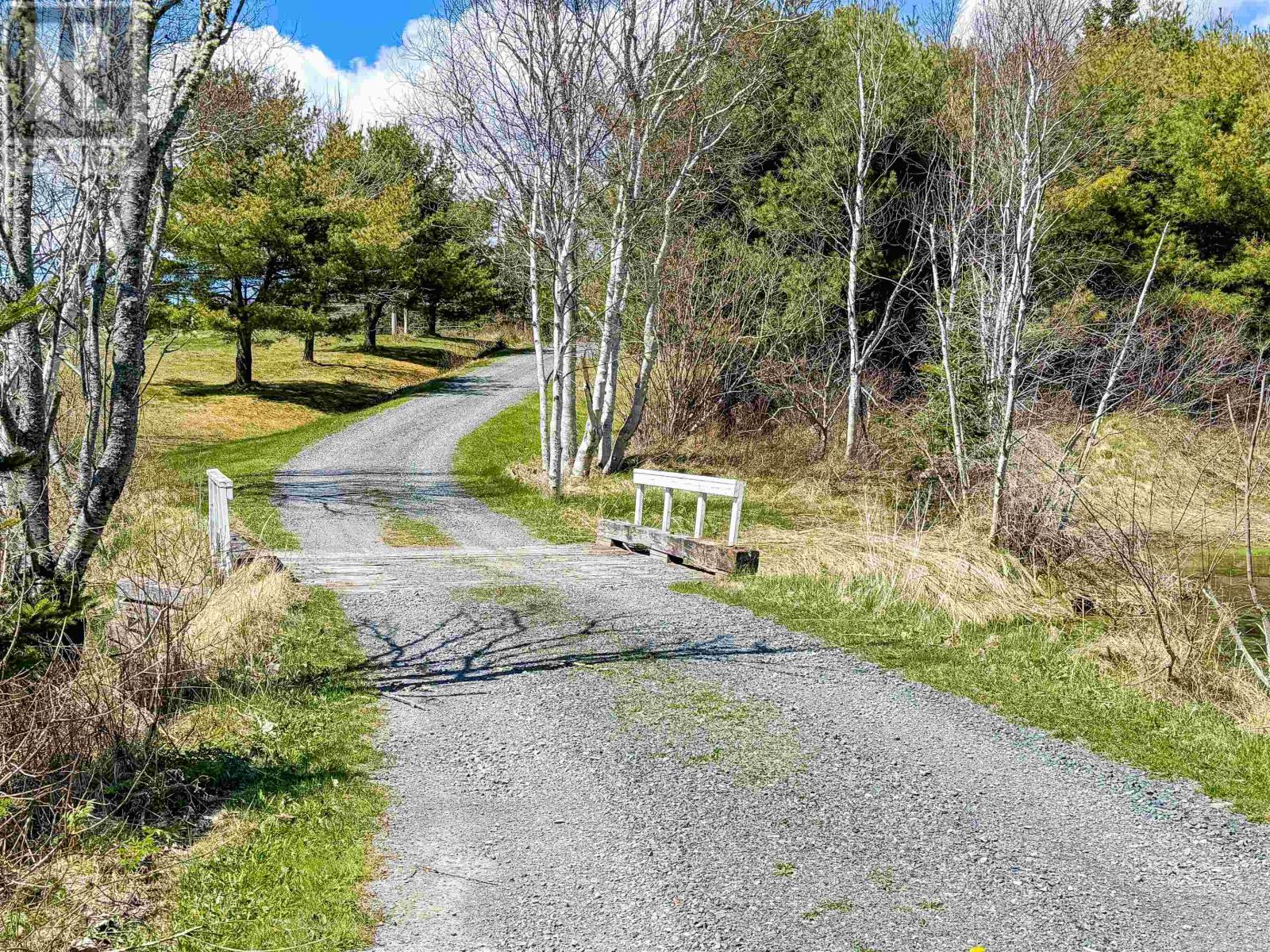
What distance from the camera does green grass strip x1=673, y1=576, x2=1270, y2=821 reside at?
5406 mm

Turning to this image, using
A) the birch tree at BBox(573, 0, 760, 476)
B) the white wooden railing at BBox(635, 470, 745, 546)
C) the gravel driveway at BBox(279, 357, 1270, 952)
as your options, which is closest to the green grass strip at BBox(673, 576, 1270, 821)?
the gravel driveway at BBox(279, 357, 1270, 952)

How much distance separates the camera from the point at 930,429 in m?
16.9

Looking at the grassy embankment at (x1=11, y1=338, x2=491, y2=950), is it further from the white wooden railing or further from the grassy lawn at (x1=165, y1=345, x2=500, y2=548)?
the white wooden railing

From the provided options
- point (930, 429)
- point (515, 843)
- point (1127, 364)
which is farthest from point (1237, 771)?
point (1127, 364)

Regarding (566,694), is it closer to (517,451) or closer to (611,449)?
(611,449)

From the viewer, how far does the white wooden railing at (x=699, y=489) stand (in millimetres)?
10523

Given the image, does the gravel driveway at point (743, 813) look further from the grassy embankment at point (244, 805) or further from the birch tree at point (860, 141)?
the birch tree at point (860, 141)

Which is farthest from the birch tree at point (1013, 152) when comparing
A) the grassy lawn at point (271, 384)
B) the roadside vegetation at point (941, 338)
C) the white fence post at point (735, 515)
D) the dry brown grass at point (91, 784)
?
the grassy lawn at point (271, 384)

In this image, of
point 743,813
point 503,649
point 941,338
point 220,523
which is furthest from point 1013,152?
point 220,523

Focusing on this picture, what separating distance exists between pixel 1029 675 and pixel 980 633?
1.10 meters

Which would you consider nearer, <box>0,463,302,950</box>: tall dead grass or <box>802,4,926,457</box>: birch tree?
<box>0,463,302,950</box>: tall dead grass

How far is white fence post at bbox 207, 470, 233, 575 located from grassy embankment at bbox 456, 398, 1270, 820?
4.46 meters

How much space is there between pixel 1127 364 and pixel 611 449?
10.4 m

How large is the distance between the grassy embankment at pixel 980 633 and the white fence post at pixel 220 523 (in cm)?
446
